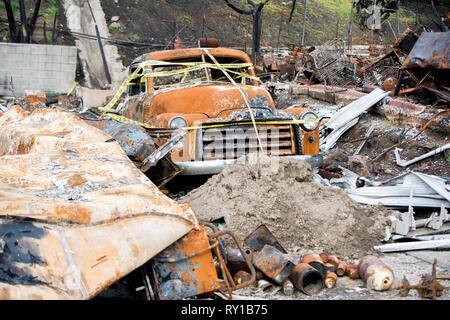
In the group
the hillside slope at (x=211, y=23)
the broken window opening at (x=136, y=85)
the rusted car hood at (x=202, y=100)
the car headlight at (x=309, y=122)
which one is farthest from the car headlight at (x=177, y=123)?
the hillside slope at (x=211, y=23)

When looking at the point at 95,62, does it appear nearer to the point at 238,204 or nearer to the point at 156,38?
the point at 156,38

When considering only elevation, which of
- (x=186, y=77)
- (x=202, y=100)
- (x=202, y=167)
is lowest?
(x=202, y=167)

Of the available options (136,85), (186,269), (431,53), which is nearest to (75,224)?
(186,269)

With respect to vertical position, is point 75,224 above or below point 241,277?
above

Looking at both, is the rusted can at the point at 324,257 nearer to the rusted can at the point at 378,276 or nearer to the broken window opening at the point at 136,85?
the rusted can at the point at 378,276

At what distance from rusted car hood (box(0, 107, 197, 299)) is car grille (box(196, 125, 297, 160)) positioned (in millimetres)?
2321

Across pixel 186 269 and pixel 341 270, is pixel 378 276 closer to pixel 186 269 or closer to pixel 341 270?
pixel 341 270

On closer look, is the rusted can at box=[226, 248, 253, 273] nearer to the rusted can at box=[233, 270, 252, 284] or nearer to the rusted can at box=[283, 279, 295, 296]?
the rusted can at box=[233, 270, 252, 284]

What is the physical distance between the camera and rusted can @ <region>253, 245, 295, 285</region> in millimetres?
4199

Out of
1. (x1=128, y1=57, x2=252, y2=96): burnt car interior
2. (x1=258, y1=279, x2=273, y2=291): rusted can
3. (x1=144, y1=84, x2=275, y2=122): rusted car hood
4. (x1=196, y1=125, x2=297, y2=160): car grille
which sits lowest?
(x1=258, y1=279, x2=273, y2=291): rusted can

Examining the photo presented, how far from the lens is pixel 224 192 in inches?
221

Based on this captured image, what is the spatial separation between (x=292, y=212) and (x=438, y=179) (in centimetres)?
189

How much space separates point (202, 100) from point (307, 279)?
11.6 ft

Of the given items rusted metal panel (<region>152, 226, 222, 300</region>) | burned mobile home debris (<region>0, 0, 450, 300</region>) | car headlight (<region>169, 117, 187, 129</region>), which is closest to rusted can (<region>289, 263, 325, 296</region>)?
burned mobile home debris (<region>0, 0, 450, 300</region>)
